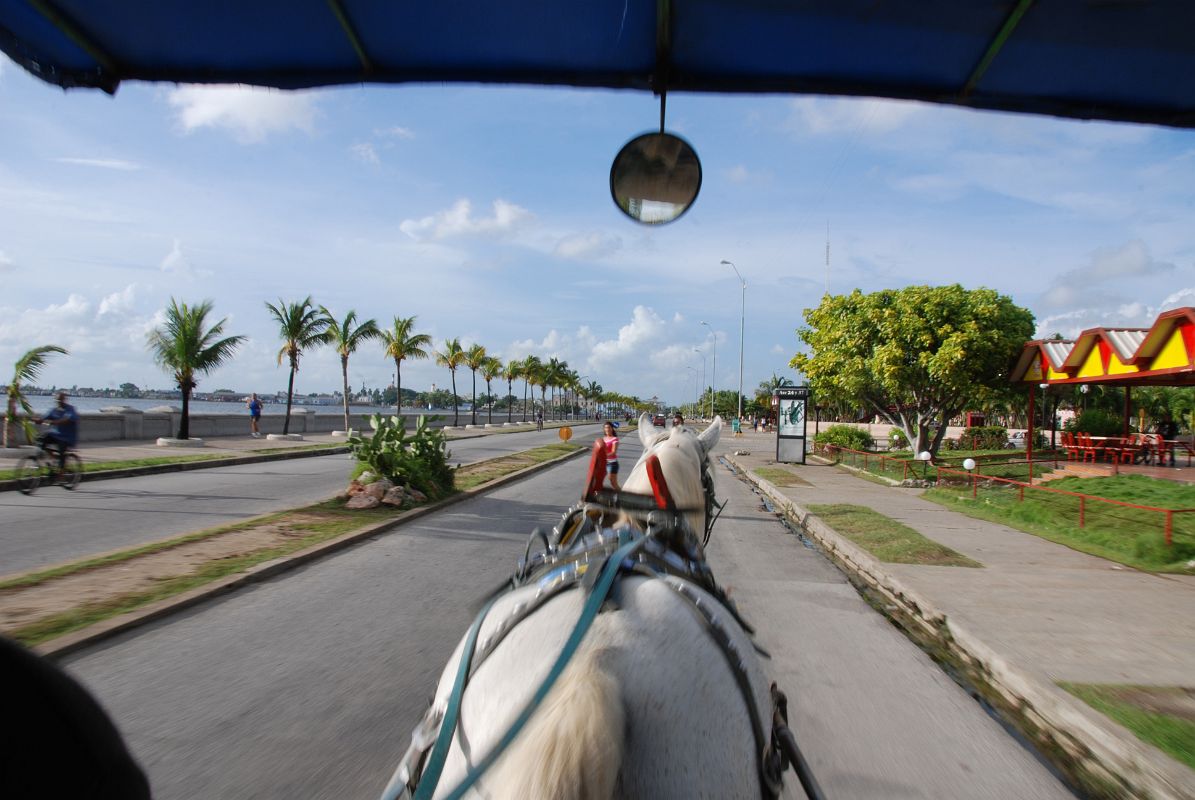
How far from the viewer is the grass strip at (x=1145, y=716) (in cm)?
363

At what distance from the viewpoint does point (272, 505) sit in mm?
11156

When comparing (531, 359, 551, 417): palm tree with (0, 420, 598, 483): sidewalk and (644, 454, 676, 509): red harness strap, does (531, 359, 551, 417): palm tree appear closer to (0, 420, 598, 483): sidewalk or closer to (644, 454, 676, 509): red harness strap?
(0, 420, 598, 483): sidewalk

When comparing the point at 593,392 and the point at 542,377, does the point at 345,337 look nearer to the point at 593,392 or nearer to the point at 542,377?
the point at 542,377

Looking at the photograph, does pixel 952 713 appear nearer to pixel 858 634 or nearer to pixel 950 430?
pixel 858 634

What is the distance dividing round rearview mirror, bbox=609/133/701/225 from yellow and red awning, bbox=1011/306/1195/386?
1547cm

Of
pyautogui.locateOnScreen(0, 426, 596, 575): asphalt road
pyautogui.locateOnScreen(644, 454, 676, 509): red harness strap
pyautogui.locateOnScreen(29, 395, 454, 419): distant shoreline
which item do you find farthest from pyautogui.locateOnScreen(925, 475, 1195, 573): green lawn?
pyautogui.locateOnScreen(29, 395, 454, 419): distant shoreline

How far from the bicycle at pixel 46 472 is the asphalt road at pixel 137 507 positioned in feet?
0.57

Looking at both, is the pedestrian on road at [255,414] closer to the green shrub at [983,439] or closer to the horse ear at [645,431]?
the horse ear at [645,431]

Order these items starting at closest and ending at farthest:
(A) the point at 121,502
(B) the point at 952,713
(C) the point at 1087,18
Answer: (C) the point at 1087,18 → (B) the point at 952,713 → (A) the point at 121,502

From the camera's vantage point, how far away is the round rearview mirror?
8.39ft

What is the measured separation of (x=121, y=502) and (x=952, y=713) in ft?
39.1

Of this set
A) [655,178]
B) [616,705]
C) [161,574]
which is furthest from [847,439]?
[616,705]

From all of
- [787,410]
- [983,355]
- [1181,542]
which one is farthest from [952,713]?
[787,410]

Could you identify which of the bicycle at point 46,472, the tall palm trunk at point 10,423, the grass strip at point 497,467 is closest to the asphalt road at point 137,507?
the bicycle at point 46,472
